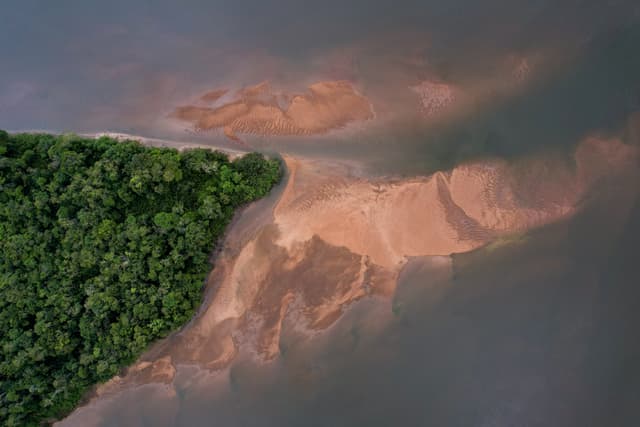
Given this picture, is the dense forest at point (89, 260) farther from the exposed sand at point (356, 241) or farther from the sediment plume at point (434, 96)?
the sediment plume at point (434, 96)

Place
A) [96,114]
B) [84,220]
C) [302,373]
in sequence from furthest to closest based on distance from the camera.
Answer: [96,114] → [302,373] → [84,220]

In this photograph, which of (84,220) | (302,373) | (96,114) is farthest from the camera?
(96,114)

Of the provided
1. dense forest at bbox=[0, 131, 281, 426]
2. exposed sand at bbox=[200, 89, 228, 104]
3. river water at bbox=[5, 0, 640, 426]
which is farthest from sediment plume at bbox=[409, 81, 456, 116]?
dense forest at bbox=[0, 131, 281, 426]

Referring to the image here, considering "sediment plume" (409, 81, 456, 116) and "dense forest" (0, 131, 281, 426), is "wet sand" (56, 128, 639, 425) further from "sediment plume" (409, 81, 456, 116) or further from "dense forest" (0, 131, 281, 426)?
"sediment plume" (409, 81, 456, 116)

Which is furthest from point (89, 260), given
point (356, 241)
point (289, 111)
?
point (356, 241)

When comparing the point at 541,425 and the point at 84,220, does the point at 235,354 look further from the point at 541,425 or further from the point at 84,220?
the point at 541,425

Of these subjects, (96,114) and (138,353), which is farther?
(96,114)

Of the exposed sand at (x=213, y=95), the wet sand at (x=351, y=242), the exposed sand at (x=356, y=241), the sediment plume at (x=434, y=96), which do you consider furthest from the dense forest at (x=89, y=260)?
the sediment plume at (x=434, y=96)

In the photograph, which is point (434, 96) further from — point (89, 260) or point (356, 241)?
point (89, 260)

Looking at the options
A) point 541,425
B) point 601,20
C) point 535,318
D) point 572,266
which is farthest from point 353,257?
point 601,20
